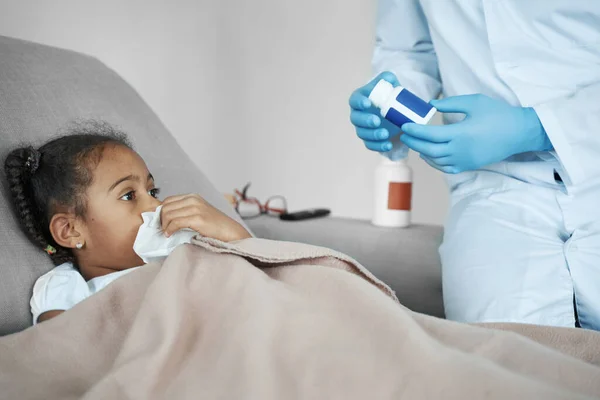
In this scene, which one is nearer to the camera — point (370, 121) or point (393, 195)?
point (370, 121)

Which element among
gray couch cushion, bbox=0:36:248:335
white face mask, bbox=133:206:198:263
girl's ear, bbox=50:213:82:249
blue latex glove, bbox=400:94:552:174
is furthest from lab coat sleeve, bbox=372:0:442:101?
girl's ear, bbox=50:213:82:249

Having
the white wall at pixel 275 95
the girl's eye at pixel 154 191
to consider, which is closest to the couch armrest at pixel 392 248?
the girl's eye at pixel 154 191

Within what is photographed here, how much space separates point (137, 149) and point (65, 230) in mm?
247

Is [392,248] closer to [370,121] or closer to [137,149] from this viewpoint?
[370,121]

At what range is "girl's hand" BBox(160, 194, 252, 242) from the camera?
3.25 ft

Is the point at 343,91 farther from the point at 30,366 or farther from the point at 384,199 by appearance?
the point at 30,366

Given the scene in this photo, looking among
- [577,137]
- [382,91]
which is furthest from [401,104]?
[577,137]

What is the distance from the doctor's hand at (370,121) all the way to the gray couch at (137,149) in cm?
29

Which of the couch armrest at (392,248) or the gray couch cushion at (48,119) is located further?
the couch armrest at (392,248)

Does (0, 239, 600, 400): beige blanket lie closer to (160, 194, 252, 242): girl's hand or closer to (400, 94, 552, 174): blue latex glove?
(160, 194, 252, 242): girl's hand

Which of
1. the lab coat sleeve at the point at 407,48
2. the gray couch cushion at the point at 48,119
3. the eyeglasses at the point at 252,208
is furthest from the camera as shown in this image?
the eyeglasses at the point at 252,208

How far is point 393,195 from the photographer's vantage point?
1.55m

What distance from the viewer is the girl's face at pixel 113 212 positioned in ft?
3.49

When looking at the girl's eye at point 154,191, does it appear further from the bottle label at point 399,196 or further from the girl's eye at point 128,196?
the bottle label at point 399,196
